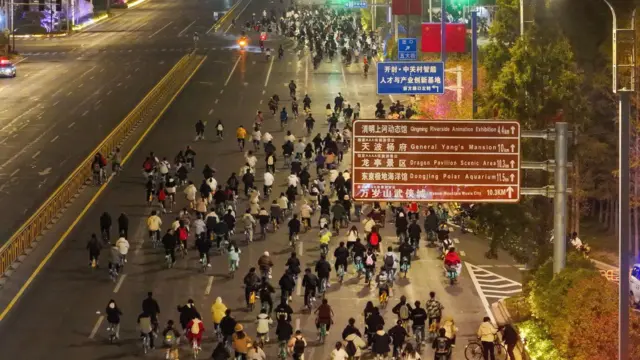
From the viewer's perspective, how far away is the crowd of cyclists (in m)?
29.7

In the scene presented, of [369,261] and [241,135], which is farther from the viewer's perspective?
[241,135]

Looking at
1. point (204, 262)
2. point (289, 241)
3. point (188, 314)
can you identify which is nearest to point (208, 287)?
point (204, 262)

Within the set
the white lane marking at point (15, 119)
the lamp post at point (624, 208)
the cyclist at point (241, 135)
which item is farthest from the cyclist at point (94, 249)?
the white lane marking at point (15, 119)

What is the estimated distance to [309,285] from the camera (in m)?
33.5

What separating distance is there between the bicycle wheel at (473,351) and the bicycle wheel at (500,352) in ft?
1.29

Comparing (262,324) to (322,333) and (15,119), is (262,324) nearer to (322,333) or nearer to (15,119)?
(322,333)

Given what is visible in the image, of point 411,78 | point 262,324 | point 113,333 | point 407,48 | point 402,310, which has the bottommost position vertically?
point 113,333

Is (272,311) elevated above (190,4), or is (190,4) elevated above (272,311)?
(190,4)

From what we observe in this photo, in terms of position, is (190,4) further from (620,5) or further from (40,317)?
(40,317)

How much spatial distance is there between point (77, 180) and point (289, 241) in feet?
35.2

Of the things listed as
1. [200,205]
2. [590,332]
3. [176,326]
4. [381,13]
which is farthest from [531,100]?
[381,13]

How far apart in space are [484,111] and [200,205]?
1106 cm

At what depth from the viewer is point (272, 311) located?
33.4 meters

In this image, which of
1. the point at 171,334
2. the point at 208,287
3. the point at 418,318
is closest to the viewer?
the point at 171,334
